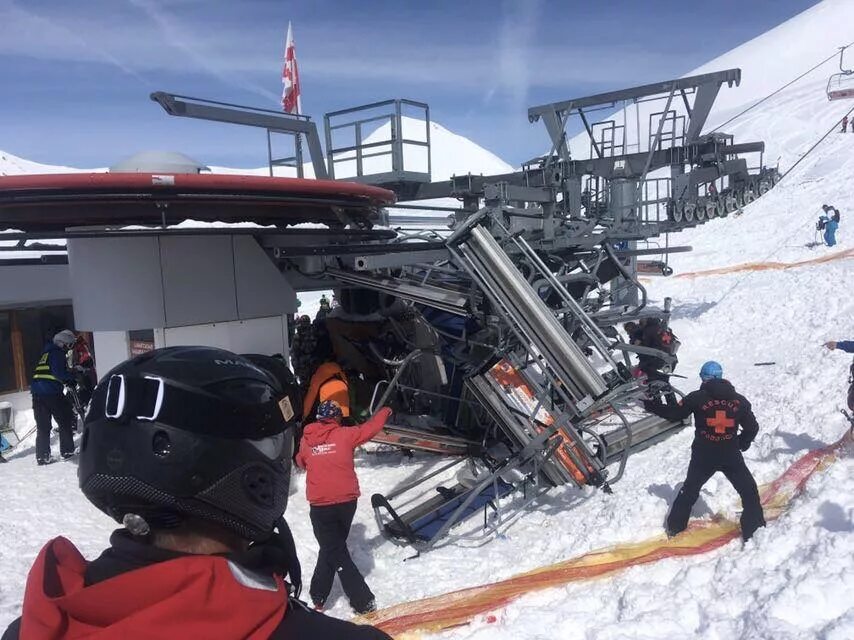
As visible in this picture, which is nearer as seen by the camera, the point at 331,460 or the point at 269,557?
the point at 269,557

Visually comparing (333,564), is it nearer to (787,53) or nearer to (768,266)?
(768,266)

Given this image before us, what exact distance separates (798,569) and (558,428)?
7.56 feet

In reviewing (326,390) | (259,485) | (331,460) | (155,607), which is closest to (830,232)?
(326,390)

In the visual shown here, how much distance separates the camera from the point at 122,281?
6.09m

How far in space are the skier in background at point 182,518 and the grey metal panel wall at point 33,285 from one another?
1077 cm

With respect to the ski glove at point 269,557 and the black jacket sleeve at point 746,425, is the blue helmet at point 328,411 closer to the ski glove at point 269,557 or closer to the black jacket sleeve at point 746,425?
the black jacket sleeve at point 746,425

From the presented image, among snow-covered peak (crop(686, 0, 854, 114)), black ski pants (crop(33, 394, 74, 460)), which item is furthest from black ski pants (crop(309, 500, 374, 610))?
snow-covered peak (crop(686, 0, 854, 114))

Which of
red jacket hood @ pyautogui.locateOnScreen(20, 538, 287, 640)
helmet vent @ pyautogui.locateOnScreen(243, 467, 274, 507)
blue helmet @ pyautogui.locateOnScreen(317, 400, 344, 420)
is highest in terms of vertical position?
helmet vent @ pyautogui.locateOnScreen(243, 467, 274, 507)

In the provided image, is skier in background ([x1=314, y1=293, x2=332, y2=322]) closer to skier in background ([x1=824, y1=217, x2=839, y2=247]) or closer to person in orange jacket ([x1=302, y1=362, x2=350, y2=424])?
person in orange jacket ([x1=302, y1=362, x2=350, y2=424])

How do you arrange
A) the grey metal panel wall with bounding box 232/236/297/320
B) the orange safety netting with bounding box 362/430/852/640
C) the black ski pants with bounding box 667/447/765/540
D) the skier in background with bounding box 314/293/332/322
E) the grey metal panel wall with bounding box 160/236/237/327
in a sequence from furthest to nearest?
the skier in background with bounding box 314/293/332/322 < the grey metal panel wall with bounding box 232/236/297/320 < the grey metal panel wall with bounding box 160/236/237/327 < the black ski pants with bounding box 667/447/765/540 < the orange safety netting with bounding box 362/430/852/640

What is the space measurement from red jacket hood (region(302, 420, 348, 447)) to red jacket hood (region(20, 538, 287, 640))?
154 inches

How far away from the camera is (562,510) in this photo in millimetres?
6445

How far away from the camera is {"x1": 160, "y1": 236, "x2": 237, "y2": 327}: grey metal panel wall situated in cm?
618

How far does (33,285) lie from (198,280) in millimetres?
6186
